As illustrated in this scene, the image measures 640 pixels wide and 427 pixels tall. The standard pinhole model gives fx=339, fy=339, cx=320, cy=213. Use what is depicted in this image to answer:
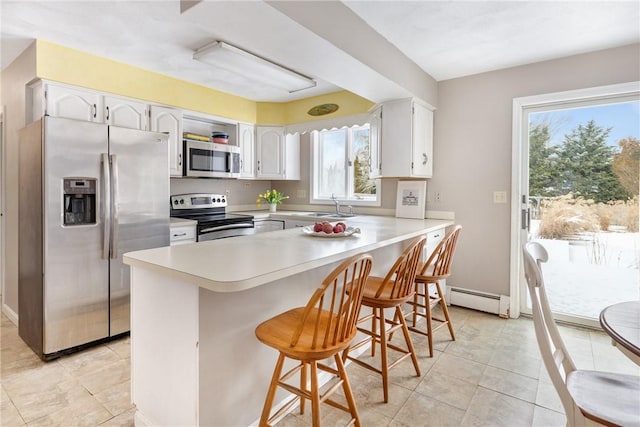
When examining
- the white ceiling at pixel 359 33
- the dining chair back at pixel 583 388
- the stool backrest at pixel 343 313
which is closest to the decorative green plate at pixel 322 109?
the white ceiling at pixel 359 33

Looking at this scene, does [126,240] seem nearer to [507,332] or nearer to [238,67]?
[238,67]

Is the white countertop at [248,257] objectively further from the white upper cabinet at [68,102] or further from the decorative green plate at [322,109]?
the decorative green plate at [322,109]

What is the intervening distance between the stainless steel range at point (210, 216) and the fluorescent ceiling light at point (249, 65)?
1502 mm

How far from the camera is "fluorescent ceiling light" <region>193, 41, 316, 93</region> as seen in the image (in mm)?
2764

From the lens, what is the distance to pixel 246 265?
1431 mm

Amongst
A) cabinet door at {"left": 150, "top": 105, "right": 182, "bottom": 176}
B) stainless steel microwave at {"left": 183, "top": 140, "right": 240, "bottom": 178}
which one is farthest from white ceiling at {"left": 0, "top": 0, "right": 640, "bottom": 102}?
stainless steel microwave at {"left": 183, "top": 140, "right": 240, "bottom": 178}

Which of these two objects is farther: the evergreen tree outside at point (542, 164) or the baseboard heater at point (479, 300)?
the baseboard heater at point (479, 300)

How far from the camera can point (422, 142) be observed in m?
3.44

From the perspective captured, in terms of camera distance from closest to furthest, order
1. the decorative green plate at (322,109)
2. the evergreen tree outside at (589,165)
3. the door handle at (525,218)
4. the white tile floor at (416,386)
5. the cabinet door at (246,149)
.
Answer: the white tile floor at (416,386), the evergreen tree outside at (589,165), the door handle at (525,218), the decorative green plate at (322,109), the cabinet door at (246,149)

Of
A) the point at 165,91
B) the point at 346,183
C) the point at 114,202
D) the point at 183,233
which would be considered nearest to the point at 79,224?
the point at 114,202

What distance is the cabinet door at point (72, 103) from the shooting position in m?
2.76

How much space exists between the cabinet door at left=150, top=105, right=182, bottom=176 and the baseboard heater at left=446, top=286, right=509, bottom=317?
126 inches

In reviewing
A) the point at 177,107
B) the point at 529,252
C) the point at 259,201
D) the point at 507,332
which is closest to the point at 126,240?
the point at 177,107

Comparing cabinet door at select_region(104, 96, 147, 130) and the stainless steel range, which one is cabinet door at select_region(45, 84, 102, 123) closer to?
cabinet door at select_region(104, 96, 147, 130)
